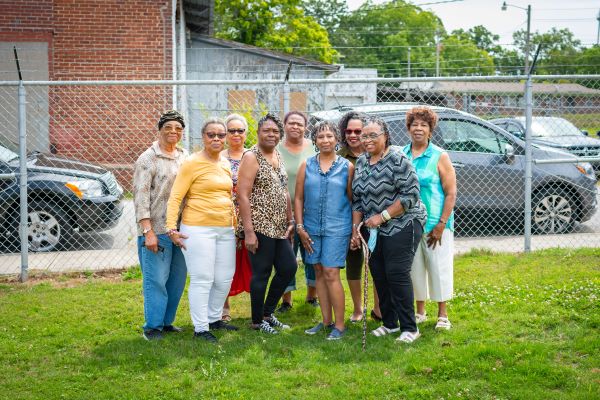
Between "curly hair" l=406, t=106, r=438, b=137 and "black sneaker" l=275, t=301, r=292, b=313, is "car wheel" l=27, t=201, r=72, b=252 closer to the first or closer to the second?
"black sneaker" l=275, t=301, r=292, b=313

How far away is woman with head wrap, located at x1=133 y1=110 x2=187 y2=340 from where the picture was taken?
19.1 feet

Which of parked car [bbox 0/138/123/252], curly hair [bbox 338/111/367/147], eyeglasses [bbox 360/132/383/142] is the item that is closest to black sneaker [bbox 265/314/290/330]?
curly hair [bbox 338/111/367/147]

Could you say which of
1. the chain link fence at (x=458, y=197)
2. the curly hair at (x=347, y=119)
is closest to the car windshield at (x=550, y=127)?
the chain link fence at (x=458, y=197)

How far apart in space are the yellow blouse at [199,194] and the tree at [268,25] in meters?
27.6

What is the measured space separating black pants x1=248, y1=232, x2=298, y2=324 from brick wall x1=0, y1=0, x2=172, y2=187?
8.71 m

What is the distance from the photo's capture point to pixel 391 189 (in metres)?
5.77

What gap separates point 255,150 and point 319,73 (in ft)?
58.4

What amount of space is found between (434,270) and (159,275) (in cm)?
223

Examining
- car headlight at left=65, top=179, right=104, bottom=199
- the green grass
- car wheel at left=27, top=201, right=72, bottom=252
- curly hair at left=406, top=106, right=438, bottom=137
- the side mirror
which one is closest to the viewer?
the green grass

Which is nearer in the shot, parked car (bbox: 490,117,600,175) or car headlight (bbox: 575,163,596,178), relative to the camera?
car headlight (bbox: 575,163,596,178)

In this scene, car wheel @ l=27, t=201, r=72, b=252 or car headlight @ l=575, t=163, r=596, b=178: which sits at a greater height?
car headlight @ l=575, t=163, r=596, b=178

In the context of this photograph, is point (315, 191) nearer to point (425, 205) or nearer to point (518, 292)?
point (425, 205)

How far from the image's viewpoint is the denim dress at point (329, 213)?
5957mm

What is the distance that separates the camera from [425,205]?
6.10 meters
